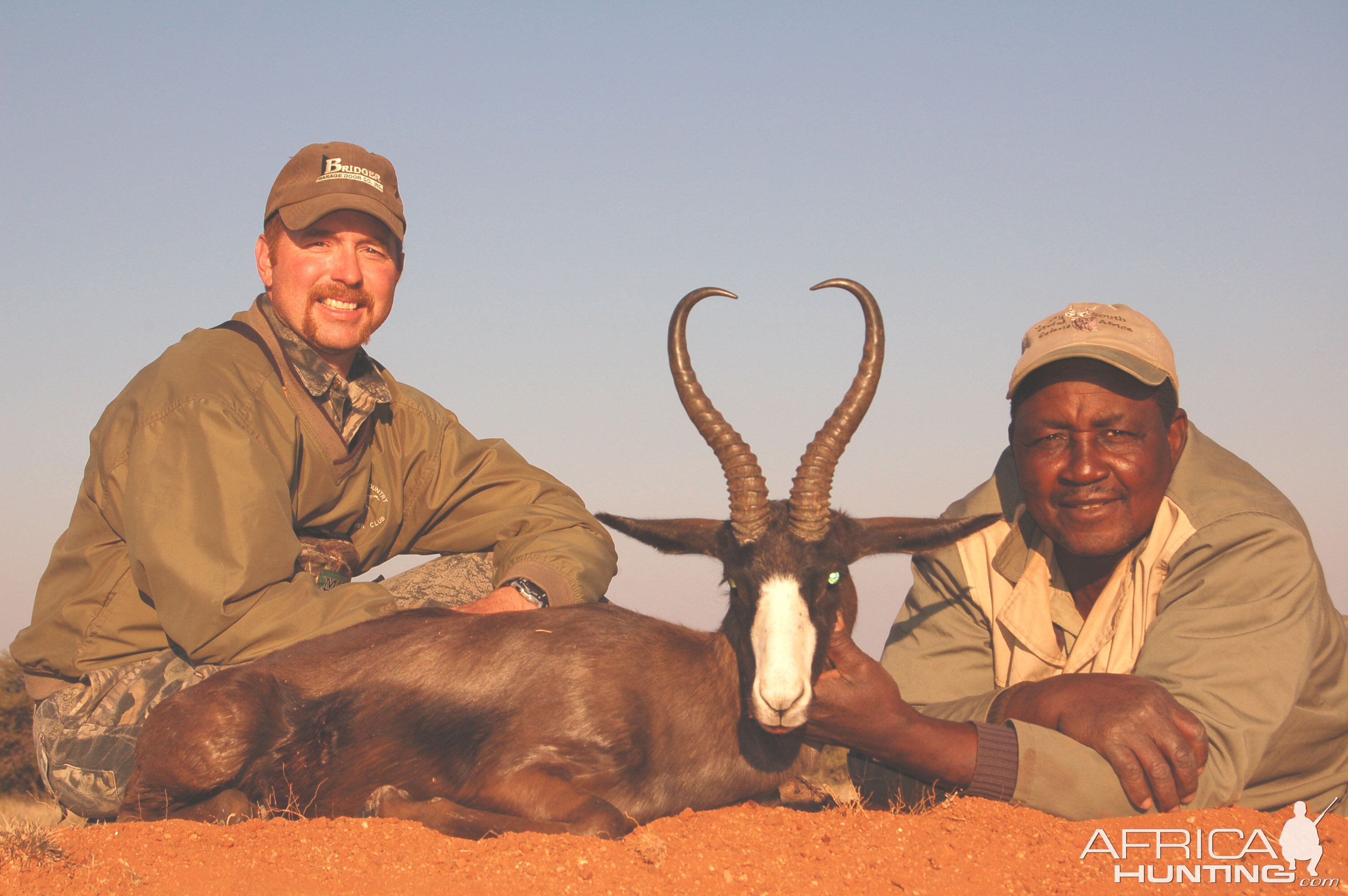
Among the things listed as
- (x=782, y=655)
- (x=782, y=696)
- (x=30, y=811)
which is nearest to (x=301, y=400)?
(x=782, y=655)

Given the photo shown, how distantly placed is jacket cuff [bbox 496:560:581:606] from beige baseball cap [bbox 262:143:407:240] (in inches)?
95.4

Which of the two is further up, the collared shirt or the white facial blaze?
the collared shirt

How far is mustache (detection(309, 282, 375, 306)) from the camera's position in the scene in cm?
714

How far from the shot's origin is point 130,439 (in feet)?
19.5

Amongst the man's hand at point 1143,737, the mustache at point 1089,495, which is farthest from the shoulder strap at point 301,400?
the man's hand at point 1143,737

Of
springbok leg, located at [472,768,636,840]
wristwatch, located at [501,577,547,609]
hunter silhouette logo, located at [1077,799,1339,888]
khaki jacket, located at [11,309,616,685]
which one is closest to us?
hunter silhouette logo, located at [1077,799,1339,888]

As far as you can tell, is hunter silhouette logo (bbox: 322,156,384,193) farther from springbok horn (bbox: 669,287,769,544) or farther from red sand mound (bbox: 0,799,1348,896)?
red sand mound (bbox: 0,799,1348,896)

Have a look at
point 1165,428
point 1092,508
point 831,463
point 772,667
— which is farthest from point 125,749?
point 1165,428

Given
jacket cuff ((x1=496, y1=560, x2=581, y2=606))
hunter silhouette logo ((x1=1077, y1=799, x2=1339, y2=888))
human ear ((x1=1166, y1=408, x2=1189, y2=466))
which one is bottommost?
hunter silhouette logo ((x1=1077, y1=799, x2=1339, y2=888))

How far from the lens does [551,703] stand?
5.68m

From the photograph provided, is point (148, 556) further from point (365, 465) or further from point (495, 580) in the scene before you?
point (495, 580)

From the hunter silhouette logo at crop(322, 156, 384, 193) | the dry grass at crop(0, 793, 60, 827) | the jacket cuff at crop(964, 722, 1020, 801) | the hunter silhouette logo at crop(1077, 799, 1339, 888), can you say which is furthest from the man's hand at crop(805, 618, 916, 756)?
the hunter silhouette logo at crop(322, 156, 384, 193)

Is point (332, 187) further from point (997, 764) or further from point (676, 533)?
point (997, 764)

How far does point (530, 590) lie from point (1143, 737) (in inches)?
140
